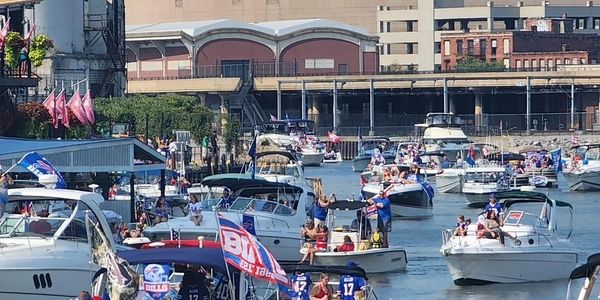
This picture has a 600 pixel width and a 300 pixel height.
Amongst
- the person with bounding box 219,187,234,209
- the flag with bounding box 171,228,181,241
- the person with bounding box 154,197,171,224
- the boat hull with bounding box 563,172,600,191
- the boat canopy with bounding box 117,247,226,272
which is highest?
the boat canopy with bounding box 117,247,226,272

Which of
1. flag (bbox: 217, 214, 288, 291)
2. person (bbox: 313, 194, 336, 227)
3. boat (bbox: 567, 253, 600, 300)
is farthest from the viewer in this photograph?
person (bbox: 313, 194, 336, 227)

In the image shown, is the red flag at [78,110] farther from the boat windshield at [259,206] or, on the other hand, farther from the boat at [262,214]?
the boat windshield at [259,206]

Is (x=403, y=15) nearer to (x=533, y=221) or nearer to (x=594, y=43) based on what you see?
(x=594, y=43)

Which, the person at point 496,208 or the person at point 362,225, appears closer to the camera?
the person at point 496,208

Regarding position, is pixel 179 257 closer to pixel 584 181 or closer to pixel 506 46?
pixel 584 181

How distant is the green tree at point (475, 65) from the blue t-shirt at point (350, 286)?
130 metres

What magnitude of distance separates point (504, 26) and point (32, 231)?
529ft

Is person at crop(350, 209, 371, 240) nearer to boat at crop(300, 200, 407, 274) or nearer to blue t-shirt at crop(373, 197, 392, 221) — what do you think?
boat at crop(300, 200, 407, 274)

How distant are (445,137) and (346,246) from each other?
80330mm

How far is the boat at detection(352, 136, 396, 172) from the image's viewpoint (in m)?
126

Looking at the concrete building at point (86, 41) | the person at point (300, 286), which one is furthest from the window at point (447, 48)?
the person at point (300, 286)

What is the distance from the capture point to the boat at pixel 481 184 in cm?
8712

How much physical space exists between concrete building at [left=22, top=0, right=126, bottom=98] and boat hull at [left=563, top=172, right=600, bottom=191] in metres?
28.6

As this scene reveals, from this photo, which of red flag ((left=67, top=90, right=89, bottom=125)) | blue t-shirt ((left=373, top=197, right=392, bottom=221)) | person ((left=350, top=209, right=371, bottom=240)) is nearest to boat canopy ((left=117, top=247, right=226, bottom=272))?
person ((left=350, top=209, right=371, bottom=240))
